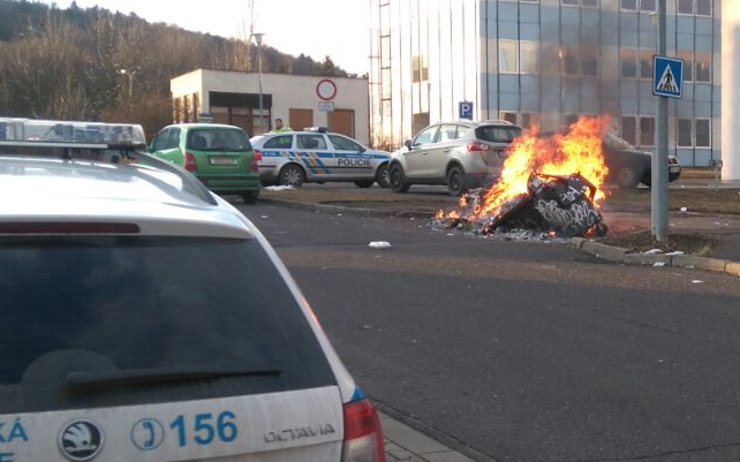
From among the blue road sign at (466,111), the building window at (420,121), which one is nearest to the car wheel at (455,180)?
the blue road sign at (466,111)

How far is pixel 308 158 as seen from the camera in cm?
2338

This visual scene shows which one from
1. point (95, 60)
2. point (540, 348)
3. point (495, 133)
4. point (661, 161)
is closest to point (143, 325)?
point (540, 348)

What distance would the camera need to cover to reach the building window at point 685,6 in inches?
717

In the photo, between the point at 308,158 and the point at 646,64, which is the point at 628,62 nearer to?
the point at 646,64

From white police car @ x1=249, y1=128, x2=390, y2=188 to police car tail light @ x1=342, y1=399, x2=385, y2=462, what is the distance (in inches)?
816

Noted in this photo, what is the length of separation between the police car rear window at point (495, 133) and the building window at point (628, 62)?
5264 mm

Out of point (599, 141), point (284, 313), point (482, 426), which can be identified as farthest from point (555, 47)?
point (284, 313)

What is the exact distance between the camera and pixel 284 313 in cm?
245

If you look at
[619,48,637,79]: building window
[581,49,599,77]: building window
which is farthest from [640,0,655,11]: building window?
[581,49,599,77]: building window

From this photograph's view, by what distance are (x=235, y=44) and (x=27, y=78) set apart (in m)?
14.8

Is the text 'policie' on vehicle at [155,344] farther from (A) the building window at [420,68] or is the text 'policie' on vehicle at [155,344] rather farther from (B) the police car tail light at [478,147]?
(A) the building window at [420,68]

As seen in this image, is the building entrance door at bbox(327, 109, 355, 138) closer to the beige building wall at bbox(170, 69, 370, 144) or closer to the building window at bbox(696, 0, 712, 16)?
the beige building wall at bbox(170, 69, 370, 144)

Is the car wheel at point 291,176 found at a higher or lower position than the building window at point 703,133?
lower

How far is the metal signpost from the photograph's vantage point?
11812 mm
